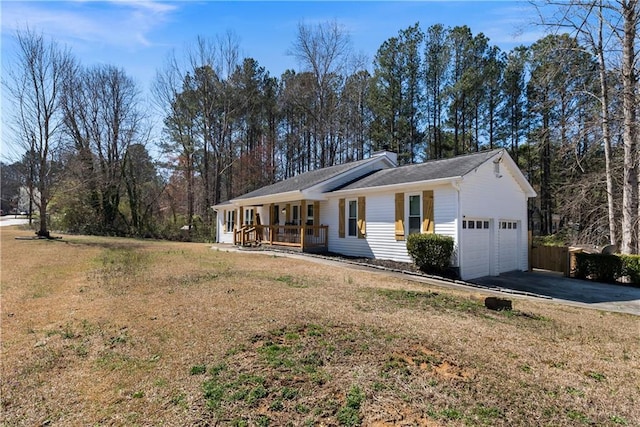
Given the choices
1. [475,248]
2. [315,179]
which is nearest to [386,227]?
[475,248]

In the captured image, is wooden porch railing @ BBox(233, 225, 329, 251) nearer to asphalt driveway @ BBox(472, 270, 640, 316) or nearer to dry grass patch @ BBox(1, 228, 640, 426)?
asphalt driveway @ BBox(472, 270, 640, 316)

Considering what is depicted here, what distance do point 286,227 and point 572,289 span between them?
1122 cm

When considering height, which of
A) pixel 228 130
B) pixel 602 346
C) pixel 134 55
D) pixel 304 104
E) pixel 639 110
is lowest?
pixel 602 346

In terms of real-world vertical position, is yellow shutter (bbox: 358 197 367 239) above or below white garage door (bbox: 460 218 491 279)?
above

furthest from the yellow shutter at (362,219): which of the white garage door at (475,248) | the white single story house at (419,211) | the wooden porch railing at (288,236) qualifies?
the white garage door at (475,248)

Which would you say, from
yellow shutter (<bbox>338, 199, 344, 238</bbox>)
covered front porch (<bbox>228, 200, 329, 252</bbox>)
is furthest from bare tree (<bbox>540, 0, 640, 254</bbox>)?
covered front porch (<bbox>228, 200, 329, 252</bbox>)

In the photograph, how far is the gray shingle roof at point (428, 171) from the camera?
12.2m

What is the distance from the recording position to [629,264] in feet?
40.0

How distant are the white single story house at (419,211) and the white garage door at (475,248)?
33mm

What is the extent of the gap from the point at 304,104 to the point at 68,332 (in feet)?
93.0

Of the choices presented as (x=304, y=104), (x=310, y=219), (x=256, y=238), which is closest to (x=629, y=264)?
(x=310, y=219)

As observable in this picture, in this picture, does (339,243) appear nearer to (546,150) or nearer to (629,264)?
(629,264)

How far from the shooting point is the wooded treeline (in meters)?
23.0

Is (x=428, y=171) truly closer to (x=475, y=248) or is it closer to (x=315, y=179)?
(x=475, y=248)
